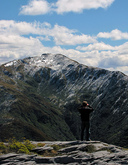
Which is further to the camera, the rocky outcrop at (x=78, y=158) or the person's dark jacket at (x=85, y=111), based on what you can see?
the person's dark jacket at (x=85, y=111)

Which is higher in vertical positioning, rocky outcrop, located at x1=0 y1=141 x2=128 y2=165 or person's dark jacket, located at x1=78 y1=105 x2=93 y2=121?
person's dark jacket, located at x1=78 y1=105 x2=93 y2=121

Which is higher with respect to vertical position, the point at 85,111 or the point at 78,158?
the point at 85,111

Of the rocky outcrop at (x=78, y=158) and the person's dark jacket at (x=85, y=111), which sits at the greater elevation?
the person's dark jacket at (x=85, y=111)

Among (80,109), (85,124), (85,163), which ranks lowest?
(85,163)

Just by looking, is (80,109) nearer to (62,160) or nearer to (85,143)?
(85,143)

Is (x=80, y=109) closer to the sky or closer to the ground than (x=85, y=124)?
closer to the sky

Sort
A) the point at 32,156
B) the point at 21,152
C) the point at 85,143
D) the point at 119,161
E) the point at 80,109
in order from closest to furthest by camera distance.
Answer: the point at 119,161
the point at 32,156
the point at 21,152
the point at 85,143
the point at 80,109

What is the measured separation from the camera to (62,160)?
1961 centimetres

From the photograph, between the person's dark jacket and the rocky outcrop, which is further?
the person's dark jacket

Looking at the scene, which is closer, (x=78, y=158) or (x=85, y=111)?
(x=78, y=158)

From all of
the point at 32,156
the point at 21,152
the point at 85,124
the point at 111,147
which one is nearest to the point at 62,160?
the point at 32,156

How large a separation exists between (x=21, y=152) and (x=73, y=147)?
5.26m

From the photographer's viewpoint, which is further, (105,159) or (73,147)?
(73,147)

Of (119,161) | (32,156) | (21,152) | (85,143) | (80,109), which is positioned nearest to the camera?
(119,161)
